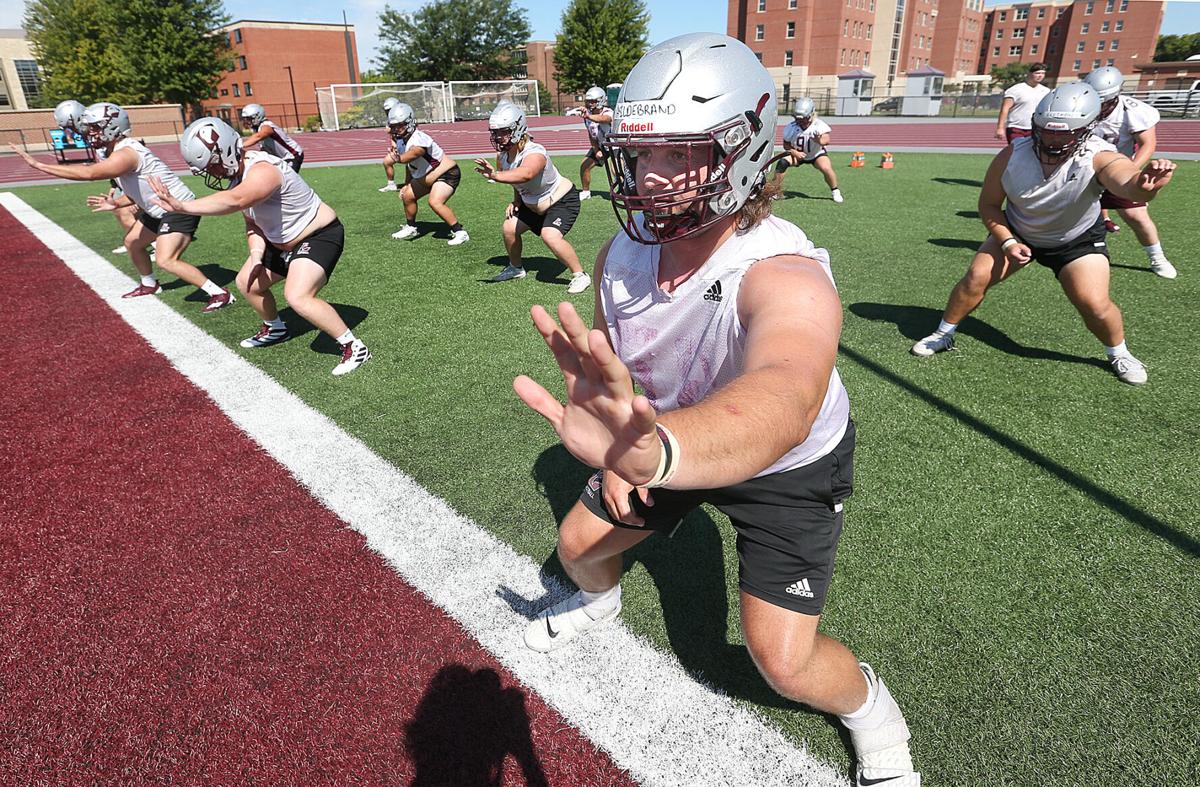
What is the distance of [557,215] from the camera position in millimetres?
8227

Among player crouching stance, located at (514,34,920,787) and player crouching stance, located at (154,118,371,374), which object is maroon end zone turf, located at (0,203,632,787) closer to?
player crouching stance, located at (514,34,920,787)

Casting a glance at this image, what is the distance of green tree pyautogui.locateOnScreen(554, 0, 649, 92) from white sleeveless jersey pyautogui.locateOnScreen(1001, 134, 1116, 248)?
199ft

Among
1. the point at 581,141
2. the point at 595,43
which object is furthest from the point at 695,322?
the point at 595,43

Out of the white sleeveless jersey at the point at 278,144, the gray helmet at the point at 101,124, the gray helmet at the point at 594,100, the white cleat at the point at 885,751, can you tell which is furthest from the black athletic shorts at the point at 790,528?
the white sleeveless jersey at the point at 278,144

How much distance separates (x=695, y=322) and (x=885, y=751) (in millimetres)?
1544

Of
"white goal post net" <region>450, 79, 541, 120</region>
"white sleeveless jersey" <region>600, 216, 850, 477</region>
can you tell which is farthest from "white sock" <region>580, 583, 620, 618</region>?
"white goal post net" <region>450, 79, 541, 120</region>

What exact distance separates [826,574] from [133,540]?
11.7ft

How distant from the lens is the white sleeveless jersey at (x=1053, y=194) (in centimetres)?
477

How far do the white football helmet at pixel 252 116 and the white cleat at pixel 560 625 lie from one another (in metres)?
13.0

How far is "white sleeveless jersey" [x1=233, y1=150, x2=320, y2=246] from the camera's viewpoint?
5738 millimetres

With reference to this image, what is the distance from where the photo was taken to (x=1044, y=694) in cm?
254

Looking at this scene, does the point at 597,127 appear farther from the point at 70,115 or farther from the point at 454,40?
the point at 454,40

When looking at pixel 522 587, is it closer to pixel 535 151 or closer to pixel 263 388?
pixel 263 388

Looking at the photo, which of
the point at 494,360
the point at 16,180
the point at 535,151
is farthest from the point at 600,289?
the point at 16,180
